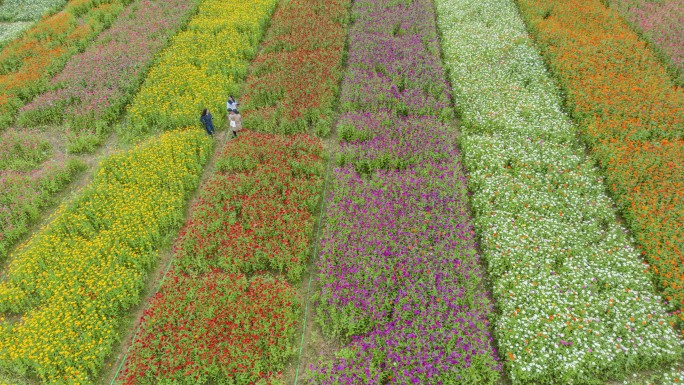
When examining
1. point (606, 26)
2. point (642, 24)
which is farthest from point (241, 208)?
point (642, 24)

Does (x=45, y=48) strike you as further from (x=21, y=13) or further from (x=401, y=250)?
(x=401, y=250)

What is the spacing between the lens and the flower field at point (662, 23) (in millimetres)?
18737

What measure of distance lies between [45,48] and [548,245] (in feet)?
80.0

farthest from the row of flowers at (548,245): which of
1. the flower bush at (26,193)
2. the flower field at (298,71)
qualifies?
the flower bush at (26,193)

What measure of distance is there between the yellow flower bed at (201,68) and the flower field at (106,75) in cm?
68

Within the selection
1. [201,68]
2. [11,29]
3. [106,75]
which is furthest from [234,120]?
[11,29]

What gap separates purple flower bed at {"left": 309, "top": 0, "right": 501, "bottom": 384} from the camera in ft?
29.2

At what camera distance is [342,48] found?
20.6 metres

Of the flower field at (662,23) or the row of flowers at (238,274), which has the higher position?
the flower field at (662,23)

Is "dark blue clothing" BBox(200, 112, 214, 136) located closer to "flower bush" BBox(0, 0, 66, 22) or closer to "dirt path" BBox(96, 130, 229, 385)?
"dirt path" BBox(96, 130, 229, 385)

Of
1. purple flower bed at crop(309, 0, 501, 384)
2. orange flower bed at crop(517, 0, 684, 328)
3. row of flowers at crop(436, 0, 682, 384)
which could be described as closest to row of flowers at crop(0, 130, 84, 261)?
purple flower bed at crop(309, 0, 501, 384)

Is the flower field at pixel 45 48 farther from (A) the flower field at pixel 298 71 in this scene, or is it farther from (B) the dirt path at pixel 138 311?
(B) the dirt path at pixel 138 311

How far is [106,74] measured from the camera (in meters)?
18.8

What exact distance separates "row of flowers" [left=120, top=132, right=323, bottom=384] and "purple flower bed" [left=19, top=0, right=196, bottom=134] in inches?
243
